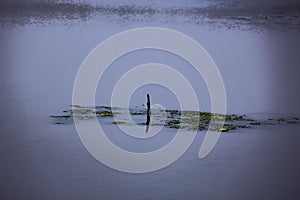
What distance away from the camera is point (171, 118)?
3.53m

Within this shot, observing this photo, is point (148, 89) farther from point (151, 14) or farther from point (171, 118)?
point (151, 14)

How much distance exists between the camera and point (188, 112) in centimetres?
362

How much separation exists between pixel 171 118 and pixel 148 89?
43 cm

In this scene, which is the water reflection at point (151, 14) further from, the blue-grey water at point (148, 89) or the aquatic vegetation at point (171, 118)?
the aquatic vegetation at point (171, 118)

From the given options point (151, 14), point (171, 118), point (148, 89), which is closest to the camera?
point (171, 118)

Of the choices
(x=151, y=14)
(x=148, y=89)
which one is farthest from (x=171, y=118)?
(x=151, y=14)

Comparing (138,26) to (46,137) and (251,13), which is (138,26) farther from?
(46,137)

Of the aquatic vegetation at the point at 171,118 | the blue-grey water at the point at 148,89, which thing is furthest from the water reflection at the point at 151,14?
the aquatic vegetation at the point at 171,118

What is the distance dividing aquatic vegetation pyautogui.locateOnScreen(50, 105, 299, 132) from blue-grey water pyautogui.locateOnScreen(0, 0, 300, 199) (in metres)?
0.09

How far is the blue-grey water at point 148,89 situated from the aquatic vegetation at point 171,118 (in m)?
0.09

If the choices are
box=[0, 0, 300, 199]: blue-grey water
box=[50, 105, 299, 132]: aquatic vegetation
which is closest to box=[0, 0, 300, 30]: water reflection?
box=[0, 0, 300, 199]: blue-grey water

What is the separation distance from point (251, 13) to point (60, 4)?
7.03ft

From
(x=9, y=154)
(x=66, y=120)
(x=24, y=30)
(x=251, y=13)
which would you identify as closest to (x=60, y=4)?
(x=24, y=30)

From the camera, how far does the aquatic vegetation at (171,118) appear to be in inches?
135
